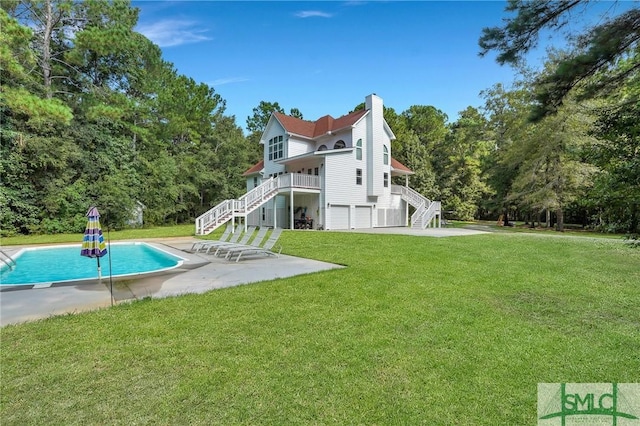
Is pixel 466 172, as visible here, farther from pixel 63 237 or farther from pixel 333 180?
pixel 63 237

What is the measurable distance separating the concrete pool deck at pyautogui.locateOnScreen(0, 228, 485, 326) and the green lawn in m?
0.59

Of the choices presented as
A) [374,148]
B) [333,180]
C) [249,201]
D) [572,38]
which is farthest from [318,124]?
[572,38]

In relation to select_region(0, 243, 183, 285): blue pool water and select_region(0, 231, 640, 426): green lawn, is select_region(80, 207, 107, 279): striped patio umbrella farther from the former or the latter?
select_region(0, 231, 640, 426): green lawn

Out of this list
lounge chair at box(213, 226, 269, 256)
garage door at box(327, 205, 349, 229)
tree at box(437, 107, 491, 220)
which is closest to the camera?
lounge chair at box(213, 226, 269, 256)

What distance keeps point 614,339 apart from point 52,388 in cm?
638

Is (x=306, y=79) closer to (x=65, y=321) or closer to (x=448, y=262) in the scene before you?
(x=448, y=262)

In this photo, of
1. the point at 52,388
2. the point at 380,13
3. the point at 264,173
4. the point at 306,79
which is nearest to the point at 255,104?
the point at 264,173

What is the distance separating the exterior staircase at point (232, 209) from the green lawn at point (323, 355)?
13.4 metres

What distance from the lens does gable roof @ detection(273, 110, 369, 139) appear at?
25.0 m

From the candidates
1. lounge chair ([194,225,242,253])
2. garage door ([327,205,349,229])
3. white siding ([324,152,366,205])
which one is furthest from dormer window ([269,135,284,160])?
lounge chair ([194,225,242,253])

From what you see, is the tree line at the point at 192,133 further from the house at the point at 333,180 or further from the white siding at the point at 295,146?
the white siding at the point at 295,146

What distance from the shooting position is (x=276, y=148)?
26891 mm

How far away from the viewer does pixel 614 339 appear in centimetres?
394

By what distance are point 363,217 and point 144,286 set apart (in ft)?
65.1
